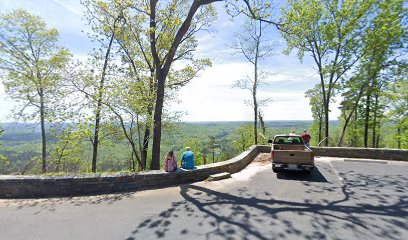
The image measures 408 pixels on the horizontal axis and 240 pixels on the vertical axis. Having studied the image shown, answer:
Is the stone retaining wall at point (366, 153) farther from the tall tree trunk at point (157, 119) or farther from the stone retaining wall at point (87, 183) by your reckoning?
the tall tree trunk at point (157, 119)

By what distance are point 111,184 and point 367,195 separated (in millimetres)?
7845

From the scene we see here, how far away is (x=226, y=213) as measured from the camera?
15.4 ft

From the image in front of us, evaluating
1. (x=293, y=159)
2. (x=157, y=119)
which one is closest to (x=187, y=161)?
(x=157, y=119)

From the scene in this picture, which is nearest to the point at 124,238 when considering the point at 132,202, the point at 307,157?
the point at 132,202

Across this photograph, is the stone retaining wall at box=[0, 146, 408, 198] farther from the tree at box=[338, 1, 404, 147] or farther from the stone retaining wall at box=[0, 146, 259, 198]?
the tree at box=[338, 1, 404, 147]

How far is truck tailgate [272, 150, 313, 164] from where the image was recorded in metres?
8.16

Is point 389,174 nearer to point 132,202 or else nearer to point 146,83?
point 132,202

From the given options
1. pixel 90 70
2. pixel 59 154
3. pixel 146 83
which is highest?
pixel 90 70

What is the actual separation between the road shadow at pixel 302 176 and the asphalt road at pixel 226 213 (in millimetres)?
608

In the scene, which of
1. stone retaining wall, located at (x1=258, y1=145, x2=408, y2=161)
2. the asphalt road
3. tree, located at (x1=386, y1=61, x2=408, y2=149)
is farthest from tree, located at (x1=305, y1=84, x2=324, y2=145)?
the asphalt road

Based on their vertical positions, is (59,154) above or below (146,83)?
below

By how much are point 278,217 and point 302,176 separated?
15.1 ft

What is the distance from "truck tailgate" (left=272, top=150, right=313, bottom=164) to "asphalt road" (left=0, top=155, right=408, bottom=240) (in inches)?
48.0

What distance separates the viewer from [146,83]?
36.9 ft
